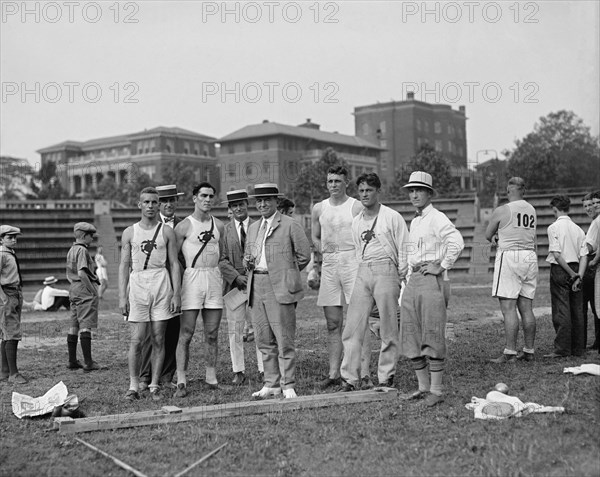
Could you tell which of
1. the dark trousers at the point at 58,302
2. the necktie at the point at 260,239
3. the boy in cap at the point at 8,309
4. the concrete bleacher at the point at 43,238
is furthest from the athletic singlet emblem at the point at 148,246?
the concrete bleacher at the point at 43,238

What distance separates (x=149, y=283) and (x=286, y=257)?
5.15 ft

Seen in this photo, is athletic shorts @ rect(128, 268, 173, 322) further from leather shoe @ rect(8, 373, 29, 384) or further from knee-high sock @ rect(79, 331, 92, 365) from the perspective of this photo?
knee-high sock @ rect(79, 331, 92, 365)

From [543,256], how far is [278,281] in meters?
29.8

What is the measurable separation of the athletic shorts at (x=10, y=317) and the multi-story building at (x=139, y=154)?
8083 cm

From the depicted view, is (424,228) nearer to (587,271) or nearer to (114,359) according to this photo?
(587,271)

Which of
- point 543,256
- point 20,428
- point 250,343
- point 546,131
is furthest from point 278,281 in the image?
point 546,131

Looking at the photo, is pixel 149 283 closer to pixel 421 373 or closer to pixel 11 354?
pixel 11 354

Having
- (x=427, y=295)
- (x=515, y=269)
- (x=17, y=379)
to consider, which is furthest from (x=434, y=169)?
(x=427, y=295)

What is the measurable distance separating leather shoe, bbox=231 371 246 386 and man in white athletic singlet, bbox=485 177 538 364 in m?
3.24

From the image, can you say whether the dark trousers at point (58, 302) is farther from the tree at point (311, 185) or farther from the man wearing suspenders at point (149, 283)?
the tree at point (311, 185)

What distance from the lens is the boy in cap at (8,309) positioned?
10094mm

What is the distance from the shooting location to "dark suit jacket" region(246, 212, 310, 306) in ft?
28.3

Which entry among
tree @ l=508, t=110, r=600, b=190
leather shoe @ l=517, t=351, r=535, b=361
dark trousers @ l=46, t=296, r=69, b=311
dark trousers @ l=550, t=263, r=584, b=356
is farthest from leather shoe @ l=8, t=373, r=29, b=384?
tree @ l=508, t=110, r=600, b=190

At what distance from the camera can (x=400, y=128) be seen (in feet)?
338
